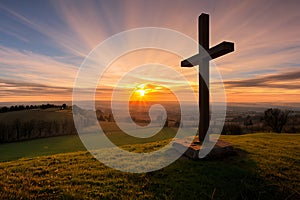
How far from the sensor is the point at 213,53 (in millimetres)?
7609

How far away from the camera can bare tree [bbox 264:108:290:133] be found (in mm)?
38531

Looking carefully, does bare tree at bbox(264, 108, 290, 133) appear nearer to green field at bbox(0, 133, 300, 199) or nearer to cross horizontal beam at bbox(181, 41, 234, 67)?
green field at bbox(0, 133, 300, 199)

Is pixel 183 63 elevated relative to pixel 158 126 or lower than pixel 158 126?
elevated

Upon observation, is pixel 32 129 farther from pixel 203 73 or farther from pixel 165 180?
pixel 165 180

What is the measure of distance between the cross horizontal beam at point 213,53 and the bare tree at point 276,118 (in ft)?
122

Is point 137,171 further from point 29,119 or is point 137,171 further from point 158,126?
point 29,119

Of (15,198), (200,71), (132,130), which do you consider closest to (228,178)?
(200,71)

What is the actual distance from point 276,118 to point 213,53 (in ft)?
126

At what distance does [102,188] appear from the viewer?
5.07 metres

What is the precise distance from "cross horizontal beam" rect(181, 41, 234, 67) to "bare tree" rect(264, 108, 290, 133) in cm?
3720

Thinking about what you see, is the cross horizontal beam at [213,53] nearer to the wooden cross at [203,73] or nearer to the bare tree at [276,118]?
the wooden cross at [203,73]

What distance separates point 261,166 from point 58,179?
20.4 ft

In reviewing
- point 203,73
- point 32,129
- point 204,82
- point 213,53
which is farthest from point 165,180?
point 32,129

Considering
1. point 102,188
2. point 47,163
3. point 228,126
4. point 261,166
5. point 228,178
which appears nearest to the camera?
point 102,188
